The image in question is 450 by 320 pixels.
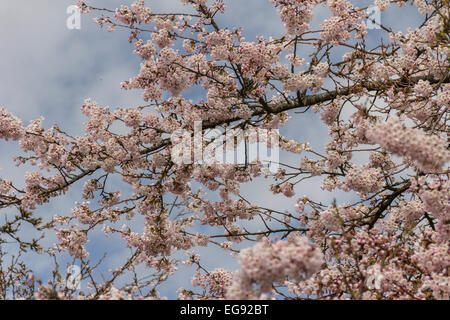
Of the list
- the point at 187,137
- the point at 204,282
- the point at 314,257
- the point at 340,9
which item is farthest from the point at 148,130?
the point at 314,257

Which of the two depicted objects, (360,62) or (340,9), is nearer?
(340,9)

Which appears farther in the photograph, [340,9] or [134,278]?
[340,9]

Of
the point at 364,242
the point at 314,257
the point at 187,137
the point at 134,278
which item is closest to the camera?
the point at 314,257

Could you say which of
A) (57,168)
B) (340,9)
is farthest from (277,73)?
(57,168)

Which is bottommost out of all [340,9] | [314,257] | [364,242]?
[314,257]

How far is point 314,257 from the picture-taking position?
3.61m

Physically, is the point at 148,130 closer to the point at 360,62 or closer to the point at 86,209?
the point at 86,209

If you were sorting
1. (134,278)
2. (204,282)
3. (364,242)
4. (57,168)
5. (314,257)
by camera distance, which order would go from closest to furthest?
1. (314,257)
2. (364,242)
3. (134,278)
4. (204,282)
5. (57,168)

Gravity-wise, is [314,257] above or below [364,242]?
below

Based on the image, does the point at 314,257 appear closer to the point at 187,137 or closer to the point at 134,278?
the point at 134,278

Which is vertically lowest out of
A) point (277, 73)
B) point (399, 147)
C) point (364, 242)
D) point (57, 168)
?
point (364, 242)

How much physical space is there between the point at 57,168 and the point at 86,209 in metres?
1.28
